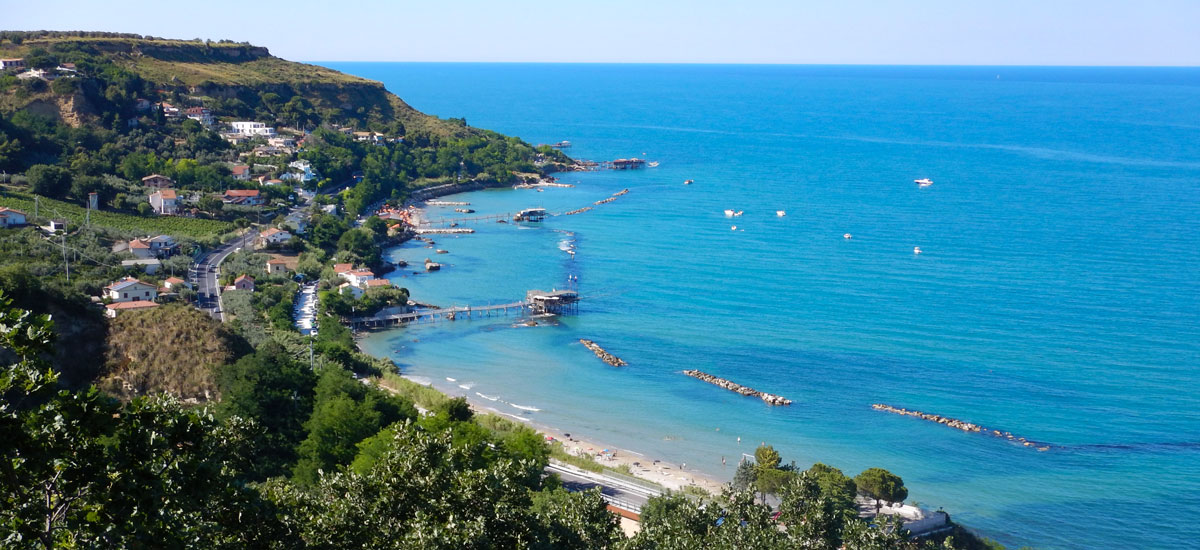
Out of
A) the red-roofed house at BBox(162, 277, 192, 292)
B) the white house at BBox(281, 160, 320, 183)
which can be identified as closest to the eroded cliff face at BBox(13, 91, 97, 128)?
the white house at BBox(281, 160, 320, 183)

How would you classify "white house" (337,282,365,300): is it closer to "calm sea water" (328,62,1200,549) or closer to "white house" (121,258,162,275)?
"calm sea water" (328,62,1200,549)

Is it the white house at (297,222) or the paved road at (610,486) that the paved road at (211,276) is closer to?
the white house at (297,222)

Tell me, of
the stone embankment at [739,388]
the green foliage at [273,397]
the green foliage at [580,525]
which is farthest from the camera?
the stone embankment at [739,388]

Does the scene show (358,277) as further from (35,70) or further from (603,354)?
(35,70)

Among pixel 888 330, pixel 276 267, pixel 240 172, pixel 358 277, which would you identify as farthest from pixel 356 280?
pixel 888 330

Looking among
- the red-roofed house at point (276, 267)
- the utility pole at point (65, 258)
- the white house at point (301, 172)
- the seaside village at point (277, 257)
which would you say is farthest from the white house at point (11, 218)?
the white house at point (301, 172)

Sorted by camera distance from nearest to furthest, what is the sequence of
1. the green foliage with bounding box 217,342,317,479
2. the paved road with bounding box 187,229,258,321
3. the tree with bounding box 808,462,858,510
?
the tree with bounding box 808,462,858,510, the green foliage with bounding box 217,342,317,479, the paved road with bounding box 187,229,258,321

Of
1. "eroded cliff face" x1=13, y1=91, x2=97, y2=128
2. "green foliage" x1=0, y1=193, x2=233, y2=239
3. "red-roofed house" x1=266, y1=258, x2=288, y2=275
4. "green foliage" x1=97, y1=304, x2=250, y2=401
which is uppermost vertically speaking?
"eroded cliff face" x1=13, y1=91, x2=97, y2=128
